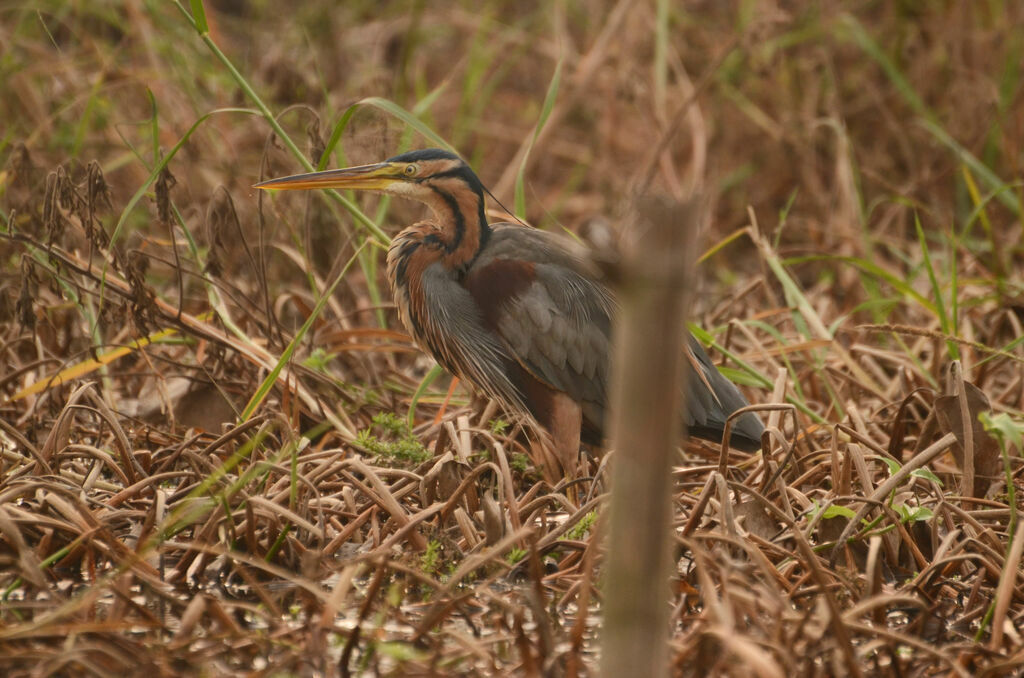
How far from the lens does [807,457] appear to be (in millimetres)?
3373

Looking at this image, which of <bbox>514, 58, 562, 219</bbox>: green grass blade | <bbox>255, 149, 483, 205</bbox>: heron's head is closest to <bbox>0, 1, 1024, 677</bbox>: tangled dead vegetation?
<bbox>514, 58, 562, 219</bbox>: green grass blade

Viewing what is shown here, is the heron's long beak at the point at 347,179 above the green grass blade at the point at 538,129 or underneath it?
underneath

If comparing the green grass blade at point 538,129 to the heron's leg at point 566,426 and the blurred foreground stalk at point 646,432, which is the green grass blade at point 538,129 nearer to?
the heron's leg at point 566,426

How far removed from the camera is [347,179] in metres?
3.54

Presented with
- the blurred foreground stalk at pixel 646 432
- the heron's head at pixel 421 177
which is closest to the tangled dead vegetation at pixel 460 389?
the heron's head at pixel 421 177

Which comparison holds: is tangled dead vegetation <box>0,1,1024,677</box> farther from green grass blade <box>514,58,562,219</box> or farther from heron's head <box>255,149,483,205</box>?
heron's head <box>255,149,483,205</box>

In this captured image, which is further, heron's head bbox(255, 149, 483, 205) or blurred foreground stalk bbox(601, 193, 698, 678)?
heron's head bbox(255, 149, 483, 205)

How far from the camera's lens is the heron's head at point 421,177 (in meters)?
3.60

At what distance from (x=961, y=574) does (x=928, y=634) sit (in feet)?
1.22

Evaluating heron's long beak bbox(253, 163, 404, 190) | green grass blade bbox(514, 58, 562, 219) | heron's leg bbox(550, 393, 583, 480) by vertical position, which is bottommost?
Result: heron's leg bbox(550, 393, 583, 480)

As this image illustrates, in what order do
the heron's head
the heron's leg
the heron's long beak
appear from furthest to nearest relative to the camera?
the heron's leg < the heron's head < the heron's long beak

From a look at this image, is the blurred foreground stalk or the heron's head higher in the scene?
the heron's head

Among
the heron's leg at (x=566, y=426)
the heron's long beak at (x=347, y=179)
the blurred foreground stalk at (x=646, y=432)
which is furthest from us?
the heron's leg at (x=566, y=426)

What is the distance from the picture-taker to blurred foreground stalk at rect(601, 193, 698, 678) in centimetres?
149
